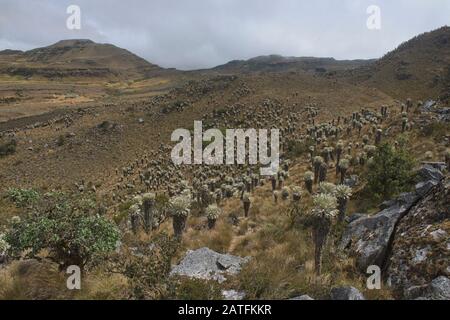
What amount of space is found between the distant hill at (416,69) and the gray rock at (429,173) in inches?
1785

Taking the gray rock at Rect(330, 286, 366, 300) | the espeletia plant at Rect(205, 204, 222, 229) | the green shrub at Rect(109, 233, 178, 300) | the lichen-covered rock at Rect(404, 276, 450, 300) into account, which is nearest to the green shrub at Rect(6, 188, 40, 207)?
the green shrub at Rect(109, 233, 178, 300)

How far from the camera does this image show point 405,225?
9758 millimetres

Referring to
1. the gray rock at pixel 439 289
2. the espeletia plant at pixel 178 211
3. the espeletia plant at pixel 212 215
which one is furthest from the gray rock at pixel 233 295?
the espeletia plant at pixel 212 215

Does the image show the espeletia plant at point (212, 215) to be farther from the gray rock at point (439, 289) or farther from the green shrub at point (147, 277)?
the gray rock at point (439, 289)

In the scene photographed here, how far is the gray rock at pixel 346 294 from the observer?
7230 millimetres

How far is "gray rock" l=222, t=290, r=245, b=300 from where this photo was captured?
8047 mm

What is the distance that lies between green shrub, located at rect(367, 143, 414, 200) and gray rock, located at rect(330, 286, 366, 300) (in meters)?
7.23

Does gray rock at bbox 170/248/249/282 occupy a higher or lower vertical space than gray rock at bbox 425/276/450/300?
lower

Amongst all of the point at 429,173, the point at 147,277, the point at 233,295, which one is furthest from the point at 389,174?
the point at 147,277

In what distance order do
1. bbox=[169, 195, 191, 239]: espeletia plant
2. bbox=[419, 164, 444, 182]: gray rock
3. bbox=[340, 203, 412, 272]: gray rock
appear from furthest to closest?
bbox=[169, 195, 191, 239]: espeletia plant
bbox=[419, 164, 444, 182]: gray rock
bbox=[340, 203, 412, 272]: gray rock

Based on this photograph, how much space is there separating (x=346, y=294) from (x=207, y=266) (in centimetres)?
379

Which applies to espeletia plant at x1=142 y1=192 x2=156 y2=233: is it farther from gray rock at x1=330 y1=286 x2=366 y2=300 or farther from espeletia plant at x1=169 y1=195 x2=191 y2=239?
gray rock at x1=330 y1=286 x2=366 y2=300

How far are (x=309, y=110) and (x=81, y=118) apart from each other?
129 ft

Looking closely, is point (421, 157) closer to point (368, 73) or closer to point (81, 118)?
point (81, 118)
